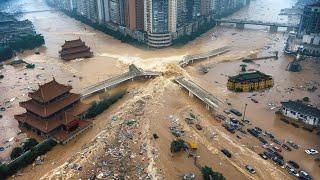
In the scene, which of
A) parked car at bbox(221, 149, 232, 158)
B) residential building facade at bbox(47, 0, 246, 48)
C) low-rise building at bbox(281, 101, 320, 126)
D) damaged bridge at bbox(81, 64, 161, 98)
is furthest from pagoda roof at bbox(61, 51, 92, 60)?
parked car at bbox(221, 149, 232, 158)

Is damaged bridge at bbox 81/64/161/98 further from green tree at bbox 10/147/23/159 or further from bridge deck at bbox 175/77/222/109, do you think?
green tree at bbox 10/147/23/159

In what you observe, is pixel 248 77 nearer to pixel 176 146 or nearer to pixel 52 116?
pixel 176 146

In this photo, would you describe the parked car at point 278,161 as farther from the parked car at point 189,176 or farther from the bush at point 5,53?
the bush at point 5,53

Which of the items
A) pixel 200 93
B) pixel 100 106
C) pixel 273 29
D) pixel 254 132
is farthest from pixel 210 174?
pixel 273 29

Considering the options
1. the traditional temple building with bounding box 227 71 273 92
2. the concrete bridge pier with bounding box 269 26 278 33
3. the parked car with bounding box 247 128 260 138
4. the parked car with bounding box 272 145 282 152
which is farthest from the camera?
the concrete bridge pier with bounding box 269 26 278 33

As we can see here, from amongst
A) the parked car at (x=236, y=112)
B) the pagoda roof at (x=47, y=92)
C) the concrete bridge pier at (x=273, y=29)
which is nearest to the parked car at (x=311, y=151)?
the parked car at (x=236, y=112)
